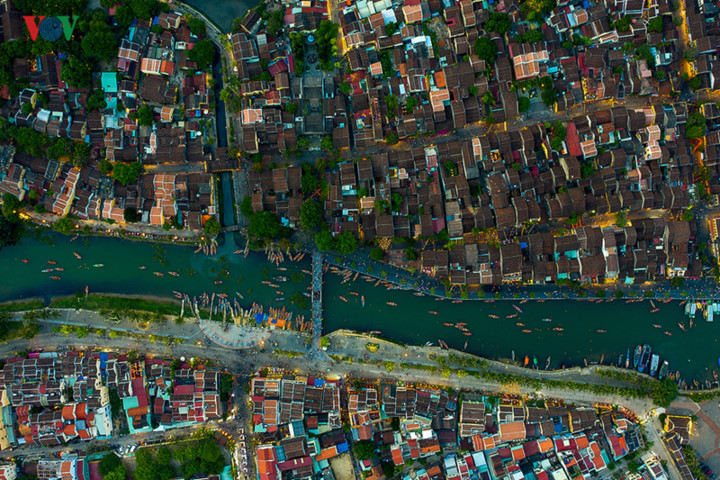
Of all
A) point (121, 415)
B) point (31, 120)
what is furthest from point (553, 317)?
point (31, 120)

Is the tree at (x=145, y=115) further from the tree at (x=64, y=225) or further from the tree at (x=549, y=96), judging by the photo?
the tree at (x=549, y=96)

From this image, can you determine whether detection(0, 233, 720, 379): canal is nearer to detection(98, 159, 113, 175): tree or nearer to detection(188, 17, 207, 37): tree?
detection(98, 159, 113, 175): tree

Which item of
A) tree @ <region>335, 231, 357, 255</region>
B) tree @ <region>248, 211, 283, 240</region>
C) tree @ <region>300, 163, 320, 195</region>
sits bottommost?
tree @ <region>335, 231, 357, 255</region>

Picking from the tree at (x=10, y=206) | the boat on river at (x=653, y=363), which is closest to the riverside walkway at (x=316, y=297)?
the tree at (x=10, y=206)

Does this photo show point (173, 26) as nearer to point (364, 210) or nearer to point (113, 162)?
point (113, 162)

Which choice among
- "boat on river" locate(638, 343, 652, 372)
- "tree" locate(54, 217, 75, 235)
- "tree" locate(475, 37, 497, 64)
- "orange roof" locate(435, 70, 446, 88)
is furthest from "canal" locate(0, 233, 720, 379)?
"tree" locate(475, 37, 497, 64)

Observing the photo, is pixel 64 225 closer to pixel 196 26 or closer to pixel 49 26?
pixel 49 26
